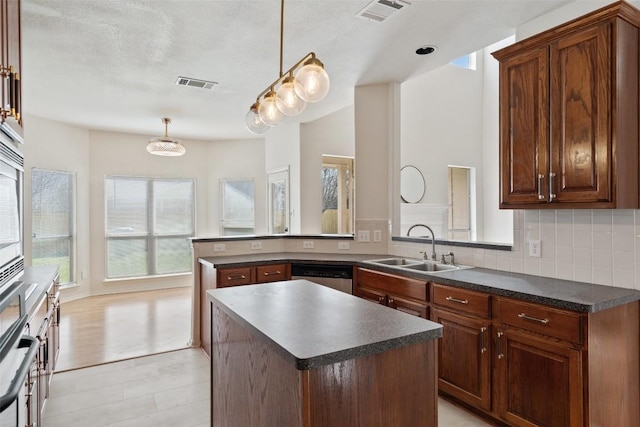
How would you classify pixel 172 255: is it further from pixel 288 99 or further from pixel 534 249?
pixel 534 249

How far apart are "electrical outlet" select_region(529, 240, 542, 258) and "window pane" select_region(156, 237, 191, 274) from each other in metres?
5.73

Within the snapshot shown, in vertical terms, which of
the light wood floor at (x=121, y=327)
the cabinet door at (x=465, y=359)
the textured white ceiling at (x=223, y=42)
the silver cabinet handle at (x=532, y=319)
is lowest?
the light wood floor at (x=121, y=327)

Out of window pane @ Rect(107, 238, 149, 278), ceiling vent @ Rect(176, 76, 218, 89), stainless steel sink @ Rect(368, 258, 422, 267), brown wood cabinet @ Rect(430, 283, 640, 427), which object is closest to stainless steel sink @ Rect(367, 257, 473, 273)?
stainless steel sink @ Rect(368, 258, 422, 267)

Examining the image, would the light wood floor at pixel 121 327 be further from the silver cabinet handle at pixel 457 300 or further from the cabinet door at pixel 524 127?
the cabinet door at pixel 524 127

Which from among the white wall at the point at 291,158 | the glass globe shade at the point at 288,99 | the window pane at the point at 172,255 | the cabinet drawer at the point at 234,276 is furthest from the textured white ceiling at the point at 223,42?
the window pane at the point at 172,255

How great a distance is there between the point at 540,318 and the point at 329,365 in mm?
1385

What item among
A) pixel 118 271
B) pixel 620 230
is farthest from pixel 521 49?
pixel 118 271

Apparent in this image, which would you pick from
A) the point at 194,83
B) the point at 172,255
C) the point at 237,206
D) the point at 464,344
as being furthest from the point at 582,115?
the point at 172,255

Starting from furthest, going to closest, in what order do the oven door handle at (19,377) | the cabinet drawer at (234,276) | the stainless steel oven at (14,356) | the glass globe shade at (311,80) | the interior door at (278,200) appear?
the interior door at (278,200), the cabinet drawer at (234,276), the glass globe shade at (311,80), the stainless steel oven at (14,356), the oven door handle at (19,377)

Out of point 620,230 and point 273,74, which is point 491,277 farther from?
point 273,74

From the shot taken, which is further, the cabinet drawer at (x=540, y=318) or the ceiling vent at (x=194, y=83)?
the ceiling vent at (x=194, y=83)

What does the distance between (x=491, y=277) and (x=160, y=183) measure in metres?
5.86

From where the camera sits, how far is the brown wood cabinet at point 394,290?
2.77 meters

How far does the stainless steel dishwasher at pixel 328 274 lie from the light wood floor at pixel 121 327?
55.3 inches
